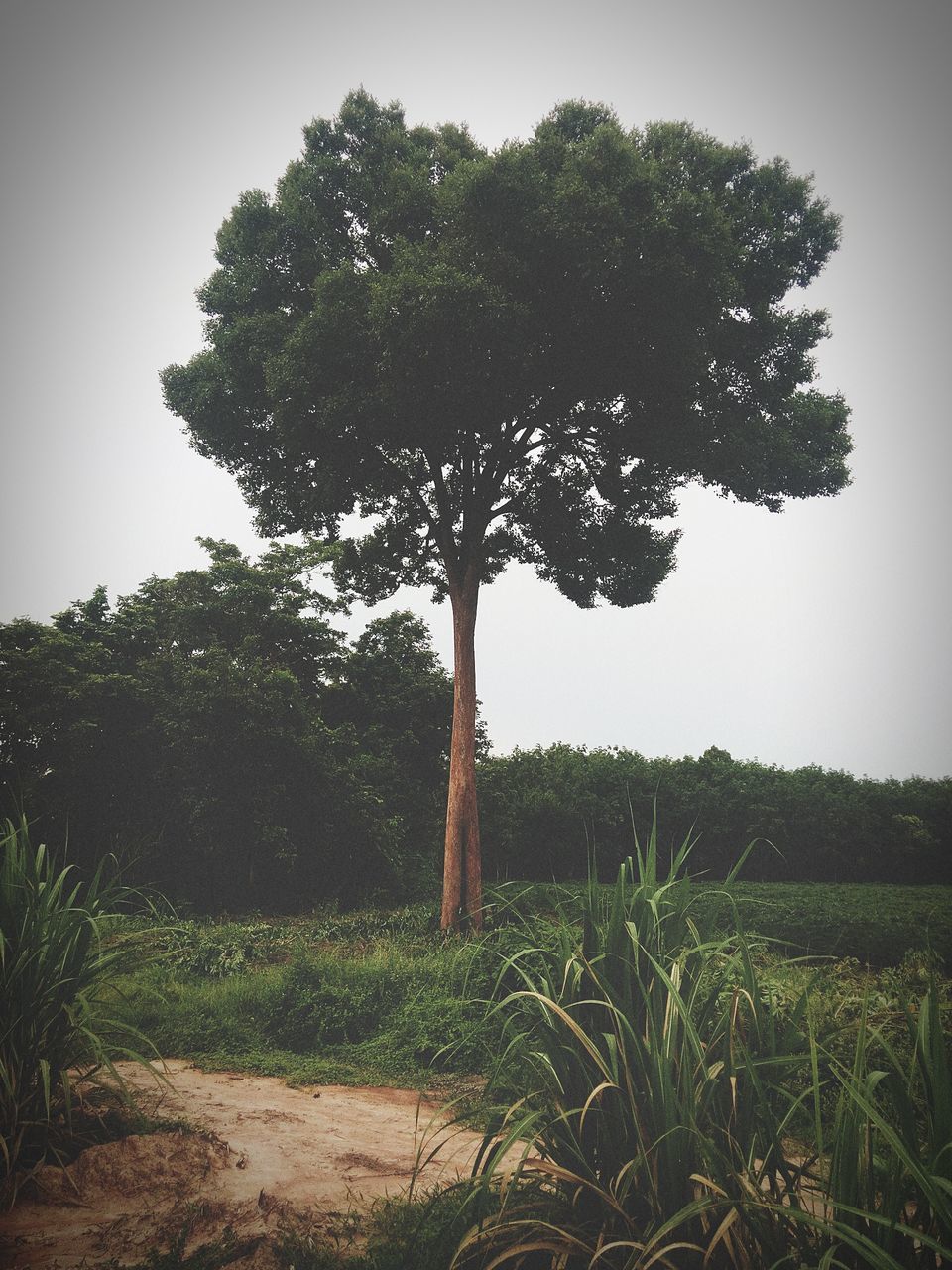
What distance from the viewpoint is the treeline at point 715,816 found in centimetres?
1446

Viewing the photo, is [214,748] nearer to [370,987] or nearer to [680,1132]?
[370,987]

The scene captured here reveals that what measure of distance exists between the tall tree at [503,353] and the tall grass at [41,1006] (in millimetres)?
6986

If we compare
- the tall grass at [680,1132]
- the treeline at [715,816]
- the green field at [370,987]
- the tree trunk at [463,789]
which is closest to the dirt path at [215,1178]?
the tall grass at [680,1132]

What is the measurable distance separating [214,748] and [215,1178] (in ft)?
31.9

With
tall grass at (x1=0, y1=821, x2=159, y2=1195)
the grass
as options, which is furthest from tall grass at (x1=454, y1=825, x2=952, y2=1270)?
tall grass at (x1=0, y1=821, x2=159, y2=1195)

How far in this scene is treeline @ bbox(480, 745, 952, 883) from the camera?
47.4 ft

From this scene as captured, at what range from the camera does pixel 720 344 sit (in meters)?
10.5

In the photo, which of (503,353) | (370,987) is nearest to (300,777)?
(370,987)

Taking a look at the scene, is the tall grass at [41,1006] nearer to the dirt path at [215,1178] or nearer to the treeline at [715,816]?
the dirt path at [215,1178]

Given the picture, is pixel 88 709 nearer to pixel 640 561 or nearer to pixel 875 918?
pixel 640 561

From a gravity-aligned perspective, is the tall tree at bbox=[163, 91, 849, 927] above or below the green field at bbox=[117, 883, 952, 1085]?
above

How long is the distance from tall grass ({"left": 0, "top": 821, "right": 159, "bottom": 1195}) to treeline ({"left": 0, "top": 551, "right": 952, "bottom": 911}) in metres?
6.62

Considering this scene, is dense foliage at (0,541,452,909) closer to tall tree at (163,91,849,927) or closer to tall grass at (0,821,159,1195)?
tall tree at (163,91,849,927)

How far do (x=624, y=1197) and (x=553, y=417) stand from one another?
10.0 metres
